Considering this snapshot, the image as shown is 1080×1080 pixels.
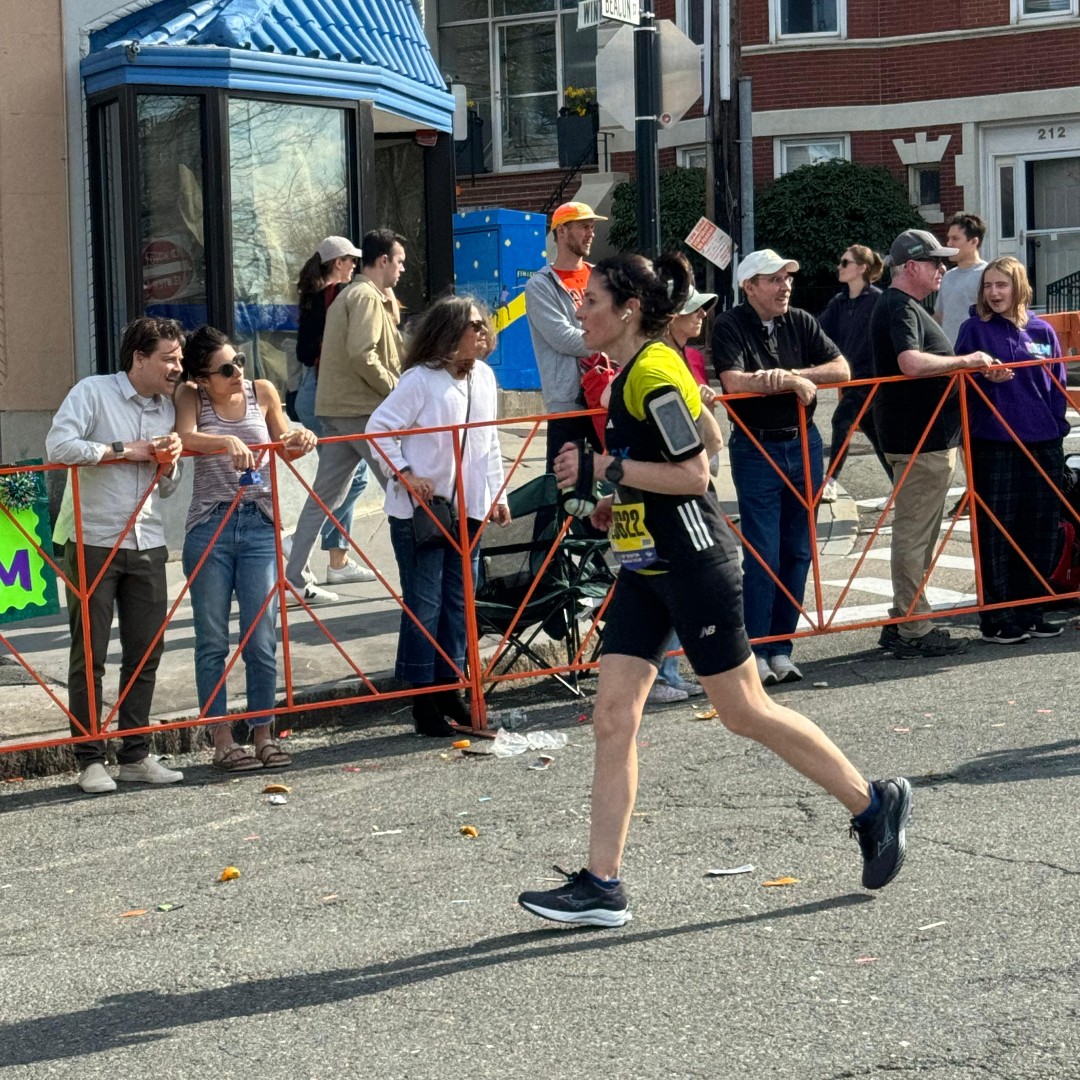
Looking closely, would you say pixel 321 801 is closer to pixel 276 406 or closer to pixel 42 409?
pixel 276 406

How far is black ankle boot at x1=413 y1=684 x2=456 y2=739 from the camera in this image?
797 centimetres

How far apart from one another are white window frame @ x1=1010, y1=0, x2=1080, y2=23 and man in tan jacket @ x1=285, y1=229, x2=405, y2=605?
1807 centimetres

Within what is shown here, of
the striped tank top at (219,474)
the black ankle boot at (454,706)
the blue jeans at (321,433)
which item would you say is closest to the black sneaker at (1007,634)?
the black ankle boot at (454,706)

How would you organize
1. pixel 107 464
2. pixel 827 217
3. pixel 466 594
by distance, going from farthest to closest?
pixel 827 217 → pixel 466 594 → pixel 107 464

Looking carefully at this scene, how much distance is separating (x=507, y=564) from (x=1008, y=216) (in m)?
19.6

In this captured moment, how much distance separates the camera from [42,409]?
11906 mm

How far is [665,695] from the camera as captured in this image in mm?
8367

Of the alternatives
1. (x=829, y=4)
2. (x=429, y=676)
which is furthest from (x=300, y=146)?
(x=829, y=4)

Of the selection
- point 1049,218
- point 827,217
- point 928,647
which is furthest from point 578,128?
point 928,647

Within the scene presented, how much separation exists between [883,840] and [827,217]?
67.3 feet

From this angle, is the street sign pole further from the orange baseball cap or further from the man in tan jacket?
the man in tan jacket

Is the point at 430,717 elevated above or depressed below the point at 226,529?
below

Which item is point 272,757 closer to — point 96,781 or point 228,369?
point 96,781

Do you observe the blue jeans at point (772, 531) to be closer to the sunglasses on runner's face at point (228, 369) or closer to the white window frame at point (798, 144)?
the sunglasses on runner's face at point (228, 369)
